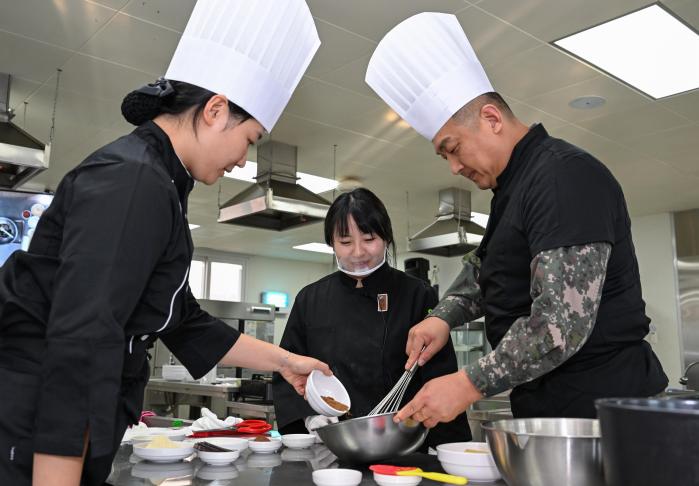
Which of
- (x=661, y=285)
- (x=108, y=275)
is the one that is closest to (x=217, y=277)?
(x=661, y=285)

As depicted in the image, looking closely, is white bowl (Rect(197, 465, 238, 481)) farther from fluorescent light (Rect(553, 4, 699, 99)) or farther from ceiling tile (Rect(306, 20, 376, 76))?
fluorescent light (Rect(553, 4, 699, 99))

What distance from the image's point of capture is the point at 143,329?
40.9 inches

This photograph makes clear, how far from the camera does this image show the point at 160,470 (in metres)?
1.24

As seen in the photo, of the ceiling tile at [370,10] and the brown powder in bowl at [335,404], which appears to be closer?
the brown powder in bowl at [335,404]

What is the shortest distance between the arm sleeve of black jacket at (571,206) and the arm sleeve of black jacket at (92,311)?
75 cm

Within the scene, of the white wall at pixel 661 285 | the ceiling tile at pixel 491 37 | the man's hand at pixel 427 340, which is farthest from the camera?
the white wall at pixel 661 285

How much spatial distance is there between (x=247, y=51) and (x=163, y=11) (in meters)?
2.16

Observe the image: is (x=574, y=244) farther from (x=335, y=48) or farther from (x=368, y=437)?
(x=335, y=48)

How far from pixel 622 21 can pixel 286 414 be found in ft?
9.07

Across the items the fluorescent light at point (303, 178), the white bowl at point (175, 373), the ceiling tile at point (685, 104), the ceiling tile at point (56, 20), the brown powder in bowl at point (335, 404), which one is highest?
the ceiling tile at point (56, 20)

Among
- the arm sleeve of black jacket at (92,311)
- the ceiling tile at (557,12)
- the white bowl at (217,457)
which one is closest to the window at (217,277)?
the ceiling tile at (557,12)

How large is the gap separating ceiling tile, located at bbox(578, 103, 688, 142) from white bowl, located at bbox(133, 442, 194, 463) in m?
4.15

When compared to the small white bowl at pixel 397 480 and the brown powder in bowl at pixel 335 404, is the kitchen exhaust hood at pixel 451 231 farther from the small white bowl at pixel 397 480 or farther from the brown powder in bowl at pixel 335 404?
the small white bowl at pixel 397 480

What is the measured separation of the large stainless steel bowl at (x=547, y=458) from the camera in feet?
2.79
